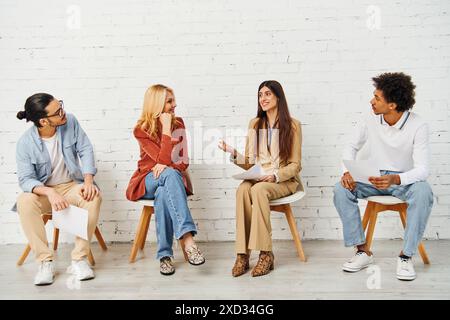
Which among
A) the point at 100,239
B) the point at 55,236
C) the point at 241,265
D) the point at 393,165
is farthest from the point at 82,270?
the point at 393,165

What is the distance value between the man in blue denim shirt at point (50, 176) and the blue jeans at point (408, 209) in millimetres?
1550

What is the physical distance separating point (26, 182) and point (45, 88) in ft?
3.08

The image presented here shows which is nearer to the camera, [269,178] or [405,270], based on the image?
[405,270]

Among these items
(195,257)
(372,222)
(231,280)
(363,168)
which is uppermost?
(363,168)

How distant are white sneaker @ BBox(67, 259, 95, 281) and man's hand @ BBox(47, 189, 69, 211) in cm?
34

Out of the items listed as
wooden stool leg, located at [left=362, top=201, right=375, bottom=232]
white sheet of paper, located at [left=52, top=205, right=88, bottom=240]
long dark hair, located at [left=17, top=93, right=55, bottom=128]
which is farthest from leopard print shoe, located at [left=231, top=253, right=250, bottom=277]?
long dark hair, located at [left=17, top=93, right=55, bottom=128]

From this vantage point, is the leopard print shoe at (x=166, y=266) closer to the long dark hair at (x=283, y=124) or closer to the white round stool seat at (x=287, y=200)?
the white round stool seat at (x=287, y=200)

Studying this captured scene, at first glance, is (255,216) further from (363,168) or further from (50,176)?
(50,176)

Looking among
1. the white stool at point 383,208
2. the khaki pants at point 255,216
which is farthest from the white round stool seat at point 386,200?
the khaki pants at point 255,216

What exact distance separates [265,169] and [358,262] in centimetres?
81

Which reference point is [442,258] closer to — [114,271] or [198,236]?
[198,236]

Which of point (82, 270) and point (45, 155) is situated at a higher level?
point (45, 155)

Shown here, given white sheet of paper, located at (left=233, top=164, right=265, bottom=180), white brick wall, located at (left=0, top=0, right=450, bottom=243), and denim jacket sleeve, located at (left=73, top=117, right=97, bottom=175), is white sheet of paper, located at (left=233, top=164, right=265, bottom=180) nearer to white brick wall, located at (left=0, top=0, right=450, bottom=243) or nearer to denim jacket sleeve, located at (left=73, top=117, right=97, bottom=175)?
white brick wall, located at (left=0, top=0, right=450, bottom=243)

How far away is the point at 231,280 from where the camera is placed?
2.67 metres
